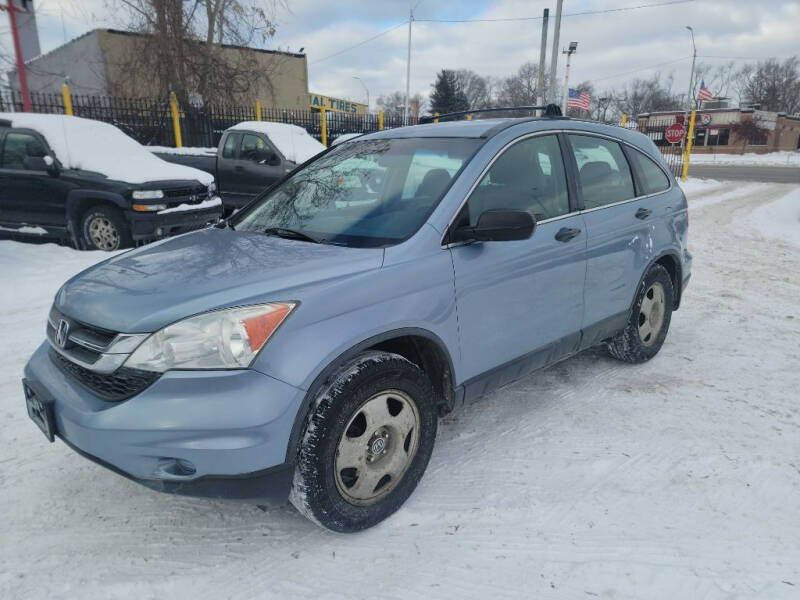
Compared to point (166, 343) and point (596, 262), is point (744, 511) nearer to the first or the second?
point (596, 262)

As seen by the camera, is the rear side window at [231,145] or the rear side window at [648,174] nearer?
the rear side window at [648,174]

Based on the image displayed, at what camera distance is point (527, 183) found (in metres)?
3.24

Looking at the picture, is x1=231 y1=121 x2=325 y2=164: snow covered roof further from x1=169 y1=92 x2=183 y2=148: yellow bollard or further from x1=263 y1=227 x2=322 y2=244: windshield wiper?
x1=263 y1=227 x2=322 y2=244: windshield wiper

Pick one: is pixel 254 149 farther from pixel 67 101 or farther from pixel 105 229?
pixel 67 101

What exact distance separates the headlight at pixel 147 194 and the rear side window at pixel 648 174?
20.2ft

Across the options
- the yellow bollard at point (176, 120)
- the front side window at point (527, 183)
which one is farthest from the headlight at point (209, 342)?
the yellow bollard at point (176, 120)

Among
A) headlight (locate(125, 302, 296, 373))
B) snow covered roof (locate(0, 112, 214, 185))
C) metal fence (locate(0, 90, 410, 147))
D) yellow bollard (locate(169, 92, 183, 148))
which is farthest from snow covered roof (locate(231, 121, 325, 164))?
headlight (locate(125, 302, 296, 373))

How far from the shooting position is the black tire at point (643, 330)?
163 inches

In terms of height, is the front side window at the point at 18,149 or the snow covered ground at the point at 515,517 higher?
the front side window at the point at 18,149

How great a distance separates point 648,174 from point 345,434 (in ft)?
10.6

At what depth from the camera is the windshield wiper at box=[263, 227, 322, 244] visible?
2776mm

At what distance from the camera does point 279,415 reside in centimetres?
207

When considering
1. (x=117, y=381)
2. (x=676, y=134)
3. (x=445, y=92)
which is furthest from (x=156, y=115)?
(x=445, y=92)

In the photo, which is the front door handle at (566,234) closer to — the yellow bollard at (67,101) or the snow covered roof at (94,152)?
the snow covered roof at (94,152)
